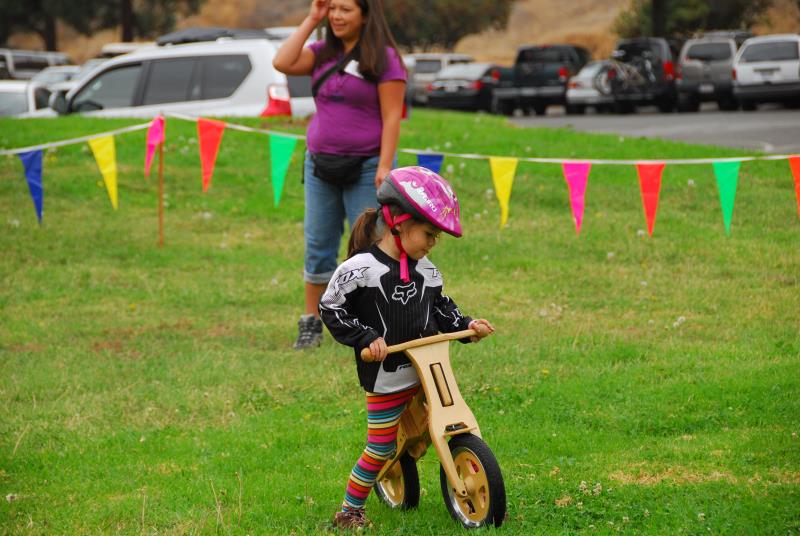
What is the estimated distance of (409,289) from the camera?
440 cm

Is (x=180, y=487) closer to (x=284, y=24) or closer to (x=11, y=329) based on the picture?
(x=11, y=329)

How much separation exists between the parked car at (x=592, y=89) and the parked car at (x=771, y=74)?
3.11 m

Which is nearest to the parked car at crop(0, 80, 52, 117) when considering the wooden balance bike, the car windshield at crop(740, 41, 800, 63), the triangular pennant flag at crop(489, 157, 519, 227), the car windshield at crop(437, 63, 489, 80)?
the triangular pennant flag at crop(489, 157, 519, 227)

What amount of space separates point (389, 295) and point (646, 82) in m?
24.2

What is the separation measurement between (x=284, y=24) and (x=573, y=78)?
44.8 m

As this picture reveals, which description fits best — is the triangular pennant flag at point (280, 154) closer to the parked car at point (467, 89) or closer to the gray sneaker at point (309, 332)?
the gray sneaker at point (309, 332)

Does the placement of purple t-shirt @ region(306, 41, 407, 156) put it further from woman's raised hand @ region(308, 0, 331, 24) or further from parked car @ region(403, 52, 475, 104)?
parked car @ region(403, 52, 475, 104)

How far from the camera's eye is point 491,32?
75000mm

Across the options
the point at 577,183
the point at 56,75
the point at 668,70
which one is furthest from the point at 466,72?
the point at 577,183

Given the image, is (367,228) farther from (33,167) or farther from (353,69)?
(33,167)

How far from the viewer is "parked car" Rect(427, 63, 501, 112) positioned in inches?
1209

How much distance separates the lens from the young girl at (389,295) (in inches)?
167

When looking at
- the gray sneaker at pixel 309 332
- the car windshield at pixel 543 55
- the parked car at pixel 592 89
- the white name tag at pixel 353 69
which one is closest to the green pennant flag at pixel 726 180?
the white name tag at pixel 353 69

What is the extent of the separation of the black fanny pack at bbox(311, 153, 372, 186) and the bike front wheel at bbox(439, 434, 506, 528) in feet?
9.41
